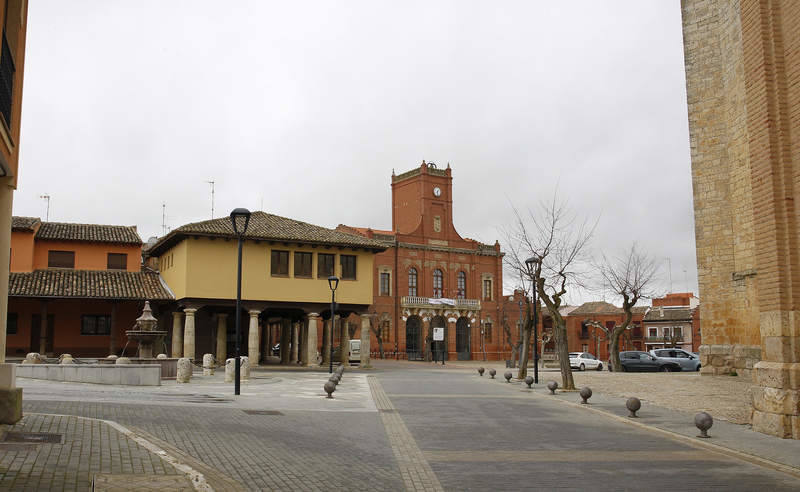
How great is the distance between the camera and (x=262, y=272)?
34531 mm

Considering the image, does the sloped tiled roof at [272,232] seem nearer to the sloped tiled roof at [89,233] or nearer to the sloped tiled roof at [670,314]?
the sloped tiled roof at [89,233]

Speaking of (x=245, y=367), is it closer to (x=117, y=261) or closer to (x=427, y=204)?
(x=117, y=261)

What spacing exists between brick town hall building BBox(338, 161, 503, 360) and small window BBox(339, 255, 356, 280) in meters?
23.0

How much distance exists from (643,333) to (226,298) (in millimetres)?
54411

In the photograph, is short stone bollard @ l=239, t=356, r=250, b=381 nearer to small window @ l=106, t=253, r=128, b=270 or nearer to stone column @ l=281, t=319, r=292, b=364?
small window @ l=106, t=253, r=128, b=270

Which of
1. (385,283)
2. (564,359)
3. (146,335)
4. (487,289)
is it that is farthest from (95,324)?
(487,289)

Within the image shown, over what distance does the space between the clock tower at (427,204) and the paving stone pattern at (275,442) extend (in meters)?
50.4

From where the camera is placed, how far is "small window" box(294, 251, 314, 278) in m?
35.5

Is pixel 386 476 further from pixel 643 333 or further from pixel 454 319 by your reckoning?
pixel 643 333

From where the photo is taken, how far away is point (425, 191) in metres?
65.4

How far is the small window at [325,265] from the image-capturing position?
36.0 m

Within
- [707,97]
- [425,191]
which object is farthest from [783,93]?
[425,191]

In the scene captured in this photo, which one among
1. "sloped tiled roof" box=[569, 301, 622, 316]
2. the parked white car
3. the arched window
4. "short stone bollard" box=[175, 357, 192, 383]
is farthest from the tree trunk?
"sloped tiled roof" box=[569, 301, 622, 316]

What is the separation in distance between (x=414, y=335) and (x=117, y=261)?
2995 cm
